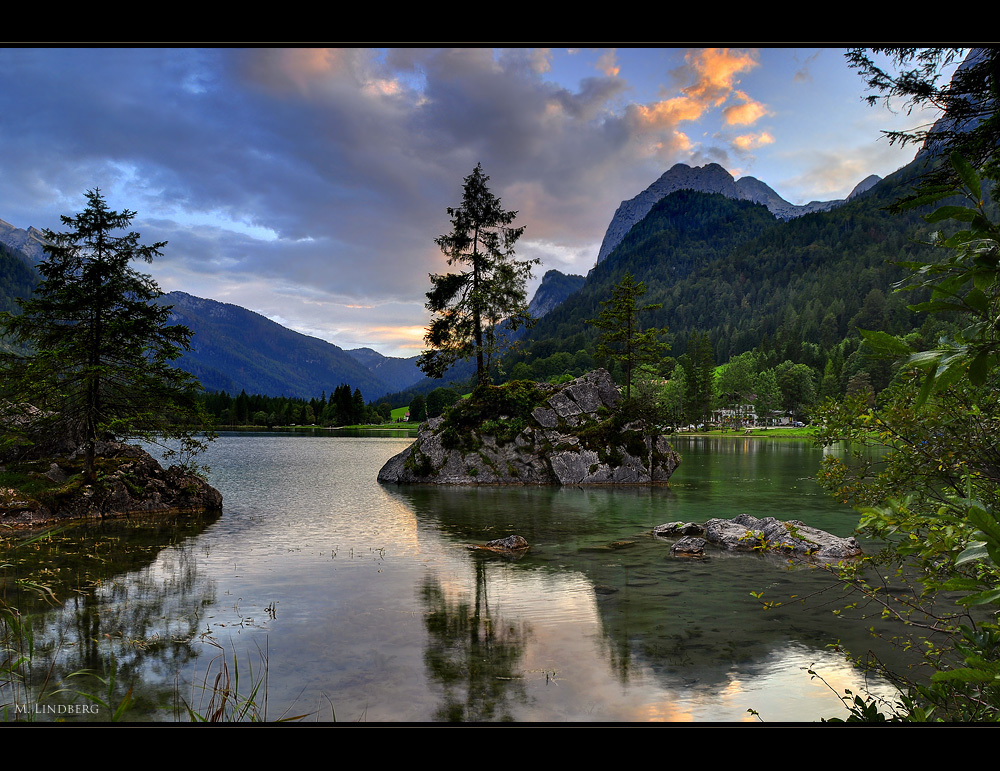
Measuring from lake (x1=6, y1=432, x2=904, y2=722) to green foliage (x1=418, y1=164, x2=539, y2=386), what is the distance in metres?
19.8

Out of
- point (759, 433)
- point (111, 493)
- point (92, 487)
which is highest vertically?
point (92, 487)

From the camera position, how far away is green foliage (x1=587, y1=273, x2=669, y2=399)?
4334 centimetres

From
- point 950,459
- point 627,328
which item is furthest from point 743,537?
point 627,328

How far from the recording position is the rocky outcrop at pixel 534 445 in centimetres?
3484

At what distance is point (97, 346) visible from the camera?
20688 mm

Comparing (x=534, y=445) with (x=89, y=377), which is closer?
(x=89, y=377)

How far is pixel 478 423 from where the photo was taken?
37.0m

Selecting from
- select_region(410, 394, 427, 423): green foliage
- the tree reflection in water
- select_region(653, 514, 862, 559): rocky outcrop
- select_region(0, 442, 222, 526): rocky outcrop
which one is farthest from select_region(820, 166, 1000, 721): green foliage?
select_region(410, 394, 427, 423): green foliage

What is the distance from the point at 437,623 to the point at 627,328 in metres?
38.3

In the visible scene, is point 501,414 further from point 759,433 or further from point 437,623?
point 759,433
